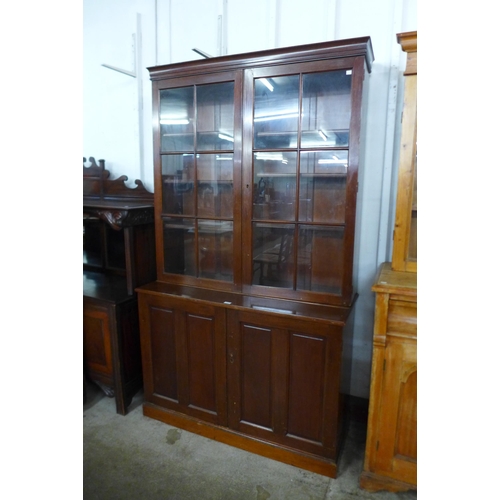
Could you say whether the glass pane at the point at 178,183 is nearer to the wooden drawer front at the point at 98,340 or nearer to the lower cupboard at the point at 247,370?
the lower cupboard at the point at 247,370

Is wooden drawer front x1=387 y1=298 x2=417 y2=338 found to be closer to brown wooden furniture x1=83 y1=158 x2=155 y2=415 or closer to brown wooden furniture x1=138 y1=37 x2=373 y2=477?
brown wooden furniture x1=138 y1=37 x2=373 y2=477

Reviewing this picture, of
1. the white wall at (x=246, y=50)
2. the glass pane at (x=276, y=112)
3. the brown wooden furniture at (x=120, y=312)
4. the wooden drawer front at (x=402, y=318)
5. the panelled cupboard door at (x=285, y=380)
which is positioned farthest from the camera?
the brown wooden furniture at (x=120, y=312)

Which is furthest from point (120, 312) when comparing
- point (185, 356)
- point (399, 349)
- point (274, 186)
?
point (399, 349)

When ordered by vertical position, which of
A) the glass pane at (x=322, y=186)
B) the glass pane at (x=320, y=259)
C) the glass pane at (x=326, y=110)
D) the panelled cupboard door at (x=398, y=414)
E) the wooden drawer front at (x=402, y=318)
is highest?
the glass pane at (x=326, y=110)

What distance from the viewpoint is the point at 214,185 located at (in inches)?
84.5

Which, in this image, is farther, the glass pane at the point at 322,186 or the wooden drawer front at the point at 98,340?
the wooden drawer front at the point at 98,340

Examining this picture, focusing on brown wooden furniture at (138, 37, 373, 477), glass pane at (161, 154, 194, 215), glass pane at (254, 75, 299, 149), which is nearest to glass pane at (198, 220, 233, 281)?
brown wooden furniture at (138, 37, 373, 477)

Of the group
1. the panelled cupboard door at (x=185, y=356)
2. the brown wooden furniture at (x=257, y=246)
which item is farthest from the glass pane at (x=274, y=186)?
the panelled cupboard door at (x=185, y=356)

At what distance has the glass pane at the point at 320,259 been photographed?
1.89 meters

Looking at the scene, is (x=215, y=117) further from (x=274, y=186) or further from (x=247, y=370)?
(x=247, y=370)

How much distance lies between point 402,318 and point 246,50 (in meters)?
1.85

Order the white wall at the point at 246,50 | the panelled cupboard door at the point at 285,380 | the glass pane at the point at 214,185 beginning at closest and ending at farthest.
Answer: the panelled cupboard door at the point at 285,380 → the white wall at the point at 246,50 → the glass pane at the point at 214,185
